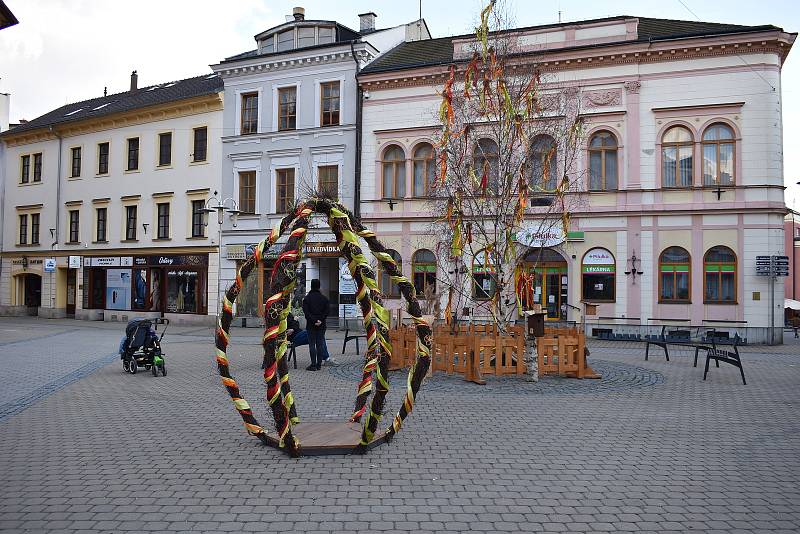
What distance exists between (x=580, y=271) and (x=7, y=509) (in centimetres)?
1979

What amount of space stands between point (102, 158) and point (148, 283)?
24.4ft

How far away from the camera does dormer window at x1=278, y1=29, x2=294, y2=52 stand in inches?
1092

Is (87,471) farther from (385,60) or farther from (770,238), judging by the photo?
(385,60)

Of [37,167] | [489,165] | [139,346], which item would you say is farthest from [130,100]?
[489,165]

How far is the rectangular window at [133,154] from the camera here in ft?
102

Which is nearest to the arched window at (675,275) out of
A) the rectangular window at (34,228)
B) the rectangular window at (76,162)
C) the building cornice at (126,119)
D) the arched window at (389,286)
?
the arched window at (389,286)

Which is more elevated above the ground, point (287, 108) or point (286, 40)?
point (286, 40)

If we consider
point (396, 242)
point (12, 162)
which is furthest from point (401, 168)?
point (12, 162)

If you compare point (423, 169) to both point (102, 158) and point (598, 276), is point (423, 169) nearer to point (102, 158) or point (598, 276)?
point (598, 276)

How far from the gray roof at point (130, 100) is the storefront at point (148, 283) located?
740cm

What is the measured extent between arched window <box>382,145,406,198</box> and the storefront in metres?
9.27

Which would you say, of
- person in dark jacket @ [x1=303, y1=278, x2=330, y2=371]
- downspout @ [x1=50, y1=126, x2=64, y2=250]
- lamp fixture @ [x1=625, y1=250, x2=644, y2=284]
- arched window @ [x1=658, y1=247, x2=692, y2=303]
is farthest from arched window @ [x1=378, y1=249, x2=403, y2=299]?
downspout @ [x1=50, y1=126, x2=64, y2=250]

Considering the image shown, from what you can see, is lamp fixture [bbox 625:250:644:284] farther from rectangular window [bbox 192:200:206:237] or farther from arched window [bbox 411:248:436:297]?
rectangular window [bbox 192:200:206:237]

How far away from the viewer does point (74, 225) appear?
33.1 metres
